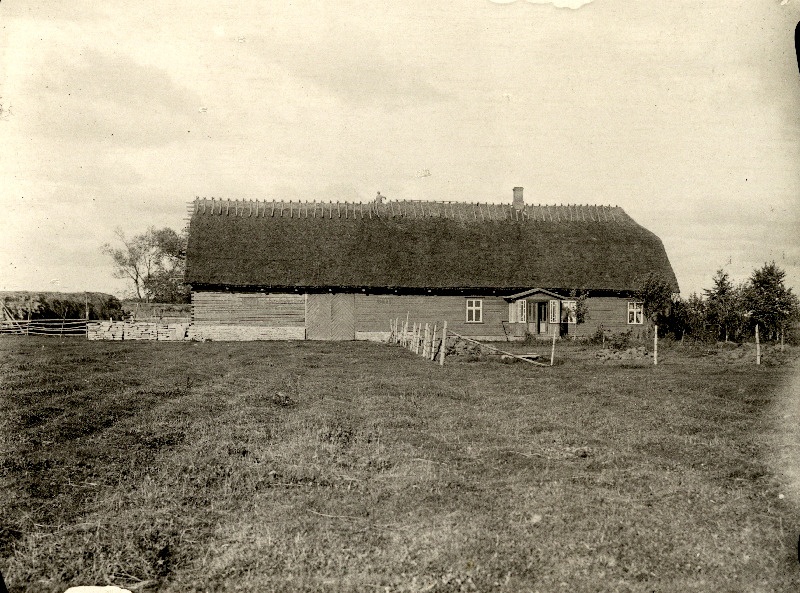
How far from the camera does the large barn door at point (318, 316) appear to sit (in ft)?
108

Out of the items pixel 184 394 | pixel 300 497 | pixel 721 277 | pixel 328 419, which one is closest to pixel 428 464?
pixel 300 497

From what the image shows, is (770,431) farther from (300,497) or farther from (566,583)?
(300,497)

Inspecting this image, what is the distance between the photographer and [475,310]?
33.6m

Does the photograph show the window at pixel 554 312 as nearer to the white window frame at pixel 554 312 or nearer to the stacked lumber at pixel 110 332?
the white window frame at pixel 554 312

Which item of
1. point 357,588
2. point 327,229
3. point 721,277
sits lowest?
point 357,588

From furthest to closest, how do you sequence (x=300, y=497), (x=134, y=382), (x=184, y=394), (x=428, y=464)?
(x=134, y=382) → (x=184, y=394) → (x=428, y=464) → (x=300, y=497)

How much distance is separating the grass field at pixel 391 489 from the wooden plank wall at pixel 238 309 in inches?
721

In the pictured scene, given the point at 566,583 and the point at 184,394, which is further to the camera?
the point at 184,394

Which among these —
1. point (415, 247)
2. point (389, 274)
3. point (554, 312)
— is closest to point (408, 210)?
point (415, 247)

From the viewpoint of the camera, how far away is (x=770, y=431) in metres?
9.87

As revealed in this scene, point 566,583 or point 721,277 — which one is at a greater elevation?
point 721,277

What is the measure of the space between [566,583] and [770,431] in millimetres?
6524

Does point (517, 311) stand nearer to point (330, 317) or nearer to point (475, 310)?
point (475, 310)

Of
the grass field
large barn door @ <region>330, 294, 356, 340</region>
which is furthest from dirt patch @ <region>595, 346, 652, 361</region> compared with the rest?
large barn door @ <region>330, 294, 356, 340</region>
